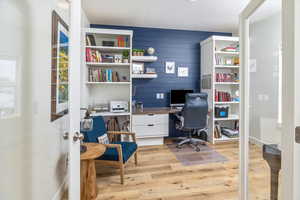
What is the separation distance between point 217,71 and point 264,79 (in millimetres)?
2912

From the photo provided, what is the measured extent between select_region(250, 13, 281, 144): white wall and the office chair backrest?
1.83 metres

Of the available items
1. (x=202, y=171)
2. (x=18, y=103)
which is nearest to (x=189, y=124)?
(x=202, y=171)

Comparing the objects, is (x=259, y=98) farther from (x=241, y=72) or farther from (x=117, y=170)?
(x=117, y=170)

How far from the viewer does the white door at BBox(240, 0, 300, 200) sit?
0.90 m

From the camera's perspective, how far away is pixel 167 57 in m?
4.14

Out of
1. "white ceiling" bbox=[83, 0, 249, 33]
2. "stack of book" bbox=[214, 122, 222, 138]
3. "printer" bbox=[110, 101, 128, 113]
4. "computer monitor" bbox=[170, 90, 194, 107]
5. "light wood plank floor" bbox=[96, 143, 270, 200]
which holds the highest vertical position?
"white ceiling" bbox=[83, 0, 249, 33]

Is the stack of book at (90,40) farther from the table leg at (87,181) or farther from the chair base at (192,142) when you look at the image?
the chair base at (192,142)

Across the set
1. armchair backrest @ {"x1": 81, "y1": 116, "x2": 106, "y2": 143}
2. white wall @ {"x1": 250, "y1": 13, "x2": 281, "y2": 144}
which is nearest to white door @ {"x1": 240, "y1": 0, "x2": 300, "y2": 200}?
white wall @ {"x1": 250, "y1": 13, "x2": 281, "y2": 144}

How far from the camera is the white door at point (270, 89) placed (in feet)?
2.95

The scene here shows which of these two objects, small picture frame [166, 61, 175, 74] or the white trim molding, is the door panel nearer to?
the white trim molding

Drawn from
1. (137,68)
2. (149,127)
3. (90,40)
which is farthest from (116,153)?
(90,40)

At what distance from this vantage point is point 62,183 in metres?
1.92

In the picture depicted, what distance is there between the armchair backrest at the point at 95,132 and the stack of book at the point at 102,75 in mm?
1071

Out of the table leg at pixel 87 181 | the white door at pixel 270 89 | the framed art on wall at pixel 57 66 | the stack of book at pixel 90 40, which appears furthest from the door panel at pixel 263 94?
the stack of book at pixel 90 40
